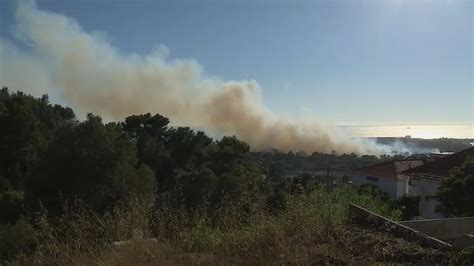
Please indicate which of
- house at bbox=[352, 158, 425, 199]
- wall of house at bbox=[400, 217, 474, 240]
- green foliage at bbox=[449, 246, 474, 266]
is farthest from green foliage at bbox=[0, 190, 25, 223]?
house at bbox=[352, 158, 425, 199]

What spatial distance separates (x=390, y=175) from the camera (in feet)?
145

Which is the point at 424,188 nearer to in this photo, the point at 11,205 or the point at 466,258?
the point at 11,205

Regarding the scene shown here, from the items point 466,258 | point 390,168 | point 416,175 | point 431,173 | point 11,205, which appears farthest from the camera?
point 390,168

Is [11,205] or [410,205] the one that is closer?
[410,205]

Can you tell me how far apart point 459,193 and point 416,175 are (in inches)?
790

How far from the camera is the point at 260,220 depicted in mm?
4840

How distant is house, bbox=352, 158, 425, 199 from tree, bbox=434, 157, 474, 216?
27.9m

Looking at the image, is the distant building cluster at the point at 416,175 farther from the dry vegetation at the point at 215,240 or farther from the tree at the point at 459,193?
the dry vegetation at the point at 215,240

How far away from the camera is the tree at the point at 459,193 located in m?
10.9

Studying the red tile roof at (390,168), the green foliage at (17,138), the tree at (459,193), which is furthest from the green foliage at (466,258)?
the red tile roof at (390,168)

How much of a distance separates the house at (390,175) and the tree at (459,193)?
91.5 ft

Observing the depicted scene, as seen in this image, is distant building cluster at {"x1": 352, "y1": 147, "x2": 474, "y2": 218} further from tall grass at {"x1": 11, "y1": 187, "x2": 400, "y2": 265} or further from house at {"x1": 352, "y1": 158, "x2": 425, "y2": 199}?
tall grass at {"x1": 11, "y1": 187, "x2": 400, "y2": 265}

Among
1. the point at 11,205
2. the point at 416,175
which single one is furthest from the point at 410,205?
the point at 11,205

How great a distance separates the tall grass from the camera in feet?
13.4
